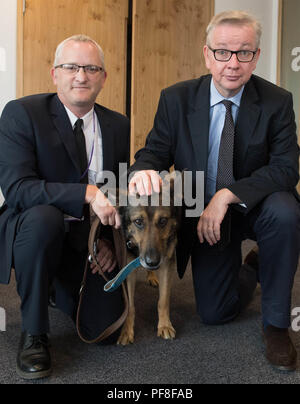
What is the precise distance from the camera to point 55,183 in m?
1.80

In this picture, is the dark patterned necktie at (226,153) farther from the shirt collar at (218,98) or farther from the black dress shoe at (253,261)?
the black dress shoe at (253,261)

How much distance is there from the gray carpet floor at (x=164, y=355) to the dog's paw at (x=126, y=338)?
0.03m

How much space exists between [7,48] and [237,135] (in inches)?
110

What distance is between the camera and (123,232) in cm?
192

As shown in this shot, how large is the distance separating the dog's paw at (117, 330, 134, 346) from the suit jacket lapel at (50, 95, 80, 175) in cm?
77

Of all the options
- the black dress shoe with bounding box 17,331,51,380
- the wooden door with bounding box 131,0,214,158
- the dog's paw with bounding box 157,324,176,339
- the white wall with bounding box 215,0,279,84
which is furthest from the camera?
the white wall with bounding box 215,0,279,84

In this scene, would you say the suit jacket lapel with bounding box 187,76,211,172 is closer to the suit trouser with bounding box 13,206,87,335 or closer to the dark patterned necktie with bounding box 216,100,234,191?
the dark patterned necktie with bounding box 216,100,234,191

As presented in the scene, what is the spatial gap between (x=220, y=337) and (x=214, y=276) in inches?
12.2

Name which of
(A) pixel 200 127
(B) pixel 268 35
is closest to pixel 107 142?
(A) pixel 200 127

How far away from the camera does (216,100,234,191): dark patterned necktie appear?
205cm

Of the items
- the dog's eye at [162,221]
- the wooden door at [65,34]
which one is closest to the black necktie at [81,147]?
the dog's eye at [162,221]

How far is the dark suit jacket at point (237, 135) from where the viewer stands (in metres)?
2.03

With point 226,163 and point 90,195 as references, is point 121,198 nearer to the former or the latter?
point 90,195

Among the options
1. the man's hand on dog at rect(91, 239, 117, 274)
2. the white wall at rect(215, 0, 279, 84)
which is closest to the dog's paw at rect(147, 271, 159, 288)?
the man's hand on dog at rect(91, 239, 117, 274)
